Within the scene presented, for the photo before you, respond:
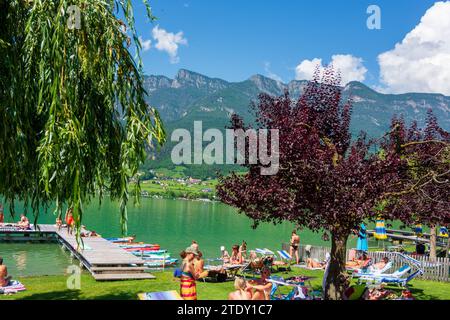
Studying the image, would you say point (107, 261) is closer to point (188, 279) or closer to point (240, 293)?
point (188, 279)

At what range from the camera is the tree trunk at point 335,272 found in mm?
11906

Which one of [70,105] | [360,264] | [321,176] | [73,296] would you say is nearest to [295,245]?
[360,264]

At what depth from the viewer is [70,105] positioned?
673 cm

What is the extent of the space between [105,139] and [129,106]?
0.75m

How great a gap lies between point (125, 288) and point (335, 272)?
7192 millimetres

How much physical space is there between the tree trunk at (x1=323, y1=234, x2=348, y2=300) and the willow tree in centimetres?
641

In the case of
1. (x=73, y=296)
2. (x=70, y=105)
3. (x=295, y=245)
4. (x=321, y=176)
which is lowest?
(x=295, y=245)

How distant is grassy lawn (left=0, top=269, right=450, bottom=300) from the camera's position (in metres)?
13.8

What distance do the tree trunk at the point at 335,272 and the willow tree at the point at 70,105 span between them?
6.41 metres

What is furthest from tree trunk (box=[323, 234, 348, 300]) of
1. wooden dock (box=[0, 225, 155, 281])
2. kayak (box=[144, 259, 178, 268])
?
kayak (box=[144, 259, 178, 268])

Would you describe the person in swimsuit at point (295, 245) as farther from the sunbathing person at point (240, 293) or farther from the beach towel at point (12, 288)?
the sunbathing person at point (240, 293)

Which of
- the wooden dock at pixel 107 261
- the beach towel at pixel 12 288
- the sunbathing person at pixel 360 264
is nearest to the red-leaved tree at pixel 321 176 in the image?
the wooden dock at pixel 107 261

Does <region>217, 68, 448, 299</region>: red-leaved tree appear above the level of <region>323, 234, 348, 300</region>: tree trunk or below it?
above

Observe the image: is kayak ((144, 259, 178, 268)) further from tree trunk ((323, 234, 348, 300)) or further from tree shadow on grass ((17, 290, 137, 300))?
tree trunk ((323, 234, 348, 300))
